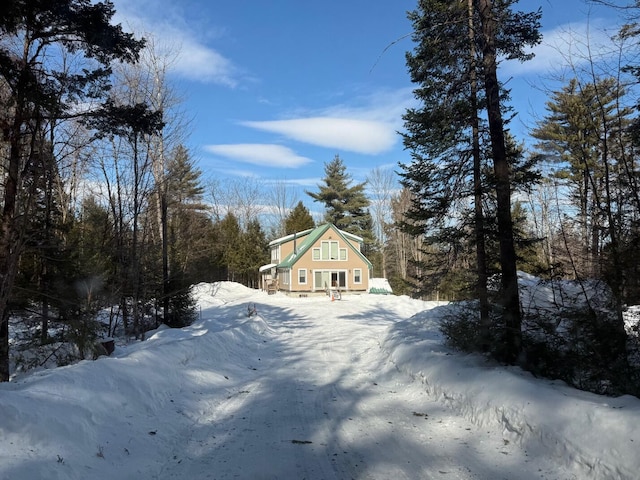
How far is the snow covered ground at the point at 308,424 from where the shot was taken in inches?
154

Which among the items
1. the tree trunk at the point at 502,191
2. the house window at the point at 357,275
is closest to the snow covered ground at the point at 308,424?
the tree trunk at the point at 502,191

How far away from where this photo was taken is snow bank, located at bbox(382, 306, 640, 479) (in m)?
3.71

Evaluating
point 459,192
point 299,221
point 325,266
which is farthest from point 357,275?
point 459,192

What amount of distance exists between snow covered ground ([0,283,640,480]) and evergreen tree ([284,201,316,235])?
44501mm

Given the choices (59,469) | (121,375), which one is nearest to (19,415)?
(59,469)

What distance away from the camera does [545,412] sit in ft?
15.1

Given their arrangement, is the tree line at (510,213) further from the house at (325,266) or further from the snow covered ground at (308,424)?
the house at (325,266)

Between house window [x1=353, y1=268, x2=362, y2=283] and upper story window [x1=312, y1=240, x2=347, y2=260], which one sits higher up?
upper story window [x1=312, y1=240, x2=347, y2=260]

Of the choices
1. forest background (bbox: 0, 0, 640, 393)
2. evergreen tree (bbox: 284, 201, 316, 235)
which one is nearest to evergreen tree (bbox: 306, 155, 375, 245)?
evergreen tree (bbox: 284, 201, 316, 235)

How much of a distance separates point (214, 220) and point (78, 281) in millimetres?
43007

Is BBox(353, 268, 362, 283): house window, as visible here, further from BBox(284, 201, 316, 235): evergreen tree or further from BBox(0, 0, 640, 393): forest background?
BBox(0, 0, 640, 393): forest background

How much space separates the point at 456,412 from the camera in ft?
19.5

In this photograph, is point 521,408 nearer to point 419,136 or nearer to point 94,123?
→ point 419,136

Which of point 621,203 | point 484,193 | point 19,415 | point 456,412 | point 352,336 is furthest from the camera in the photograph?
point 352,336
